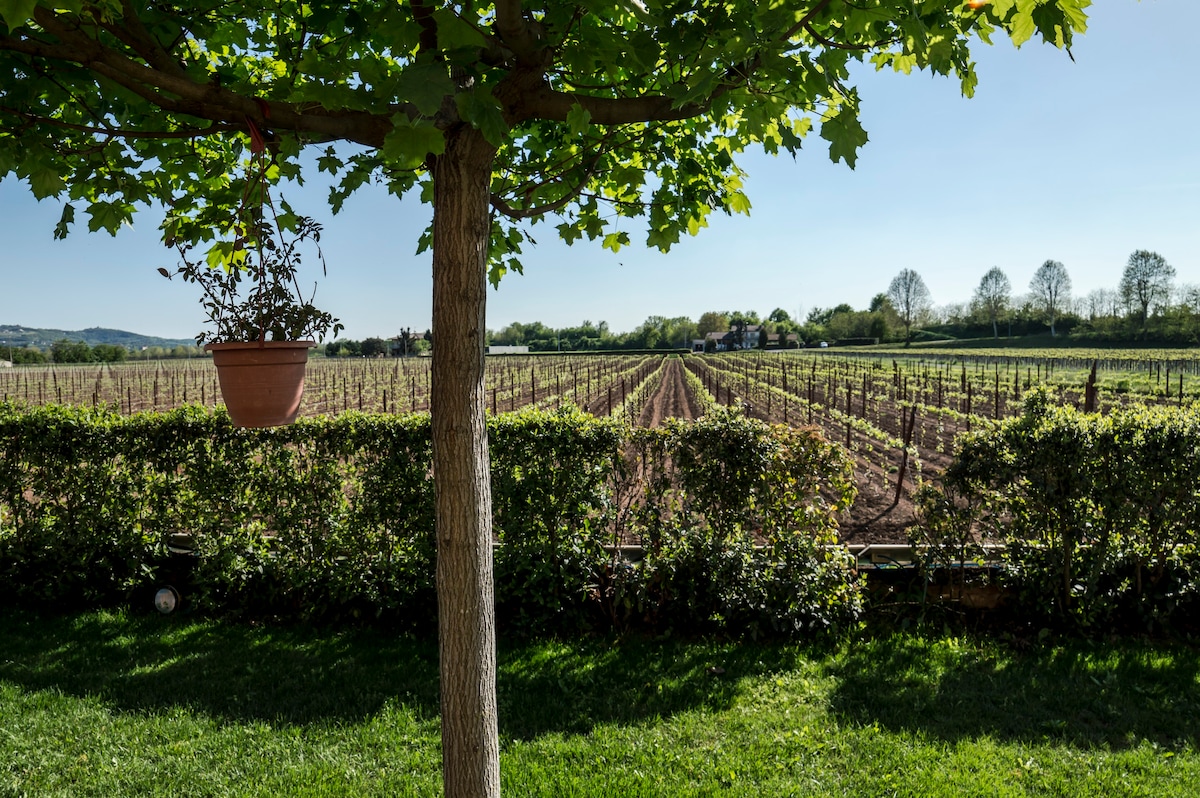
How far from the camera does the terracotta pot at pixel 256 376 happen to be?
254 centimetres

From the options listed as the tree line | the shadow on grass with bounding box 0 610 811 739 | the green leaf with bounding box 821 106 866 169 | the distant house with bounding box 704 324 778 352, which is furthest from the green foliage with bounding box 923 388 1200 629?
the distant house with bounding box 704 324 778 352

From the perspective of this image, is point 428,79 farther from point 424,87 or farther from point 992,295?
point 992,295

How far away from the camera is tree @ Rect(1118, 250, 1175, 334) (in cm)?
8397

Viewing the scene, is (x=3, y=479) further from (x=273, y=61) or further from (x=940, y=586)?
(x=940, y=586)

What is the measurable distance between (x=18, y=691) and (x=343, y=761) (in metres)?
2.52

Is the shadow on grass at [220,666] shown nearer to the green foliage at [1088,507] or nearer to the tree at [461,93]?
the tree at [461,93]

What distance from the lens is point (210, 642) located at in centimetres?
512

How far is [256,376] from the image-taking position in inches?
101

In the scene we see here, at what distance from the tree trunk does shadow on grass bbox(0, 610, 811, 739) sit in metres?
2.00

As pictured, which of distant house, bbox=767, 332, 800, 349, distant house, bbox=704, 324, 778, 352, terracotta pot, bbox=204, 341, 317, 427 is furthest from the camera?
distant house, bbox=704, 324, 778, 352

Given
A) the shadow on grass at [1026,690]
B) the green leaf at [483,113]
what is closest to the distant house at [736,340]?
the shadow on grass at [1026,690]

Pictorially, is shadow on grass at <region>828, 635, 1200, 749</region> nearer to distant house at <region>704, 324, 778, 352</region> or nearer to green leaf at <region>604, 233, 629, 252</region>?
green leaf at <region>604, 233, 629, 252</region>

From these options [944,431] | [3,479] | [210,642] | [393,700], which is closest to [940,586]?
[393,700]

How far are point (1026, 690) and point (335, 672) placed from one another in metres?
4.51
